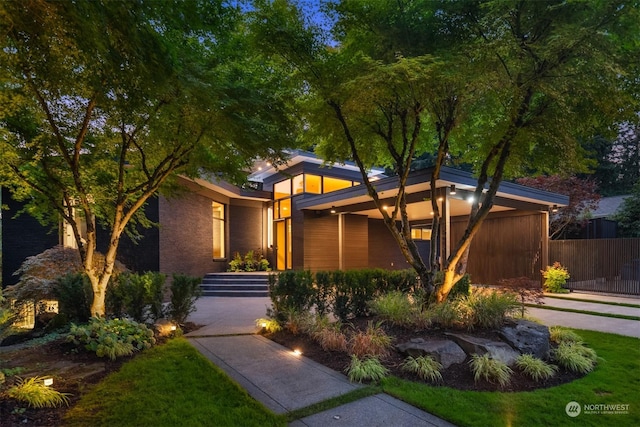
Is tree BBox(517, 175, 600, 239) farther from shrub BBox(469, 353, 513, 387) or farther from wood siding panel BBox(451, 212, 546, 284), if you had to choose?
shrub BBox(469, 353, 513, 387)

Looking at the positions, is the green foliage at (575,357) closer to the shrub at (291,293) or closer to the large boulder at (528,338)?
the large boulder at (528,338)

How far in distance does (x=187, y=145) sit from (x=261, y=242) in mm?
10885

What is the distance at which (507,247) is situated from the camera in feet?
45.4

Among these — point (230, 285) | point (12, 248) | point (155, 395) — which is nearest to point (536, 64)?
point (155, 395)

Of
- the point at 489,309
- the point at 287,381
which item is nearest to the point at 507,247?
the point at 489,309

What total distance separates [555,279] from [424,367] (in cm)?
1054

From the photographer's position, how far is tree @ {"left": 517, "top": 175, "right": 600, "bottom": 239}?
51.8 feet

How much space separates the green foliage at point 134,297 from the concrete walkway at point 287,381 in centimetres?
101

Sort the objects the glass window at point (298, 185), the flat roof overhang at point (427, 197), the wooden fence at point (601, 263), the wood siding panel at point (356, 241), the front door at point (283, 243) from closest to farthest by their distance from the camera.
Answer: the flat roof overhang at point (427, 197)
the wooden fence at point (601, 263)
the glass window at point (298, 185)
the front door at point (283, 243)
the wood siding panel at point (356, 241)

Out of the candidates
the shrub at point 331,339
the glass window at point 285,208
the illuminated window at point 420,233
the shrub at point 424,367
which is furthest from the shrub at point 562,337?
the illuminated window at point 420,233

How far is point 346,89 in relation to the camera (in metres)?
4.80

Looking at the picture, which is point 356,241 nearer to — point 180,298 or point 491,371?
point 180,298

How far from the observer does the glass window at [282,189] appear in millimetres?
15855

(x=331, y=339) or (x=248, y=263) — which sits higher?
(x=248, y=263)
